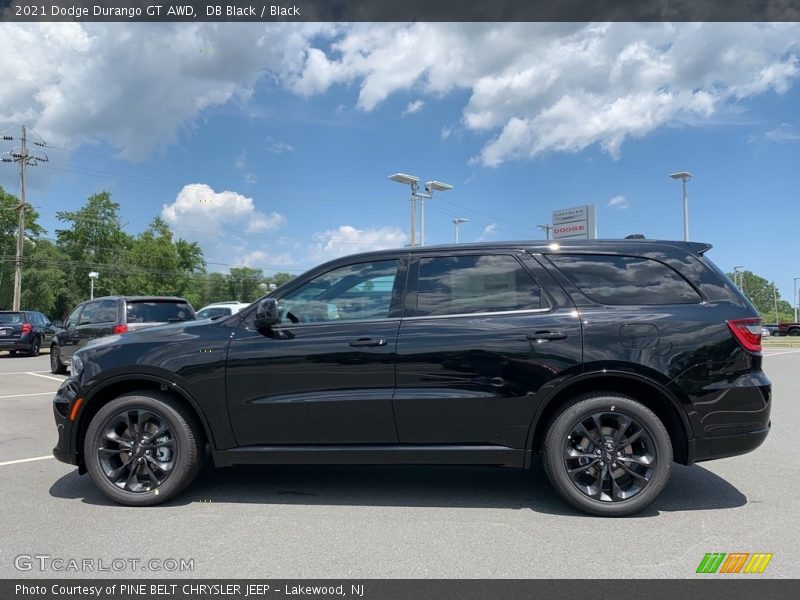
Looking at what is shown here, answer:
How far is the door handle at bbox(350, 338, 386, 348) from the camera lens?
414 centimetres

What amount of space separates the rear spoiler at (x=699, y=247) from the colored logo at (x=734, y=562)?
2046 mm

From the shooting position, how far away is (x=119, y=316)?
10.8 meters

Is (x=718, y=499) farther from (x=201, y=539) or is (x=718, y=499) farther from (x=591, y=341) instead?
(x=201, y=539)

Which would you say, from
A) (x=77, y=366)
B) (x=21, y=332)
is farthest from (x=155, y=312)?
(x=21, y=332)

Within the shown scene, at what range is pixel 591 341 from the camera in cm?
403

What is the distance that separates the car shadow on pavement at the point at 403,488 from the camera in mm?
4336

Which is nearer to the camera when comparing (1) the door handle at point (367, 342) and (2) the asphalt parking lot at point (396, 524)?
(2) the asphalt parking lot at point (396, 524)

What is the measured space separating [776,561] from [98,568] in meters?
3.77

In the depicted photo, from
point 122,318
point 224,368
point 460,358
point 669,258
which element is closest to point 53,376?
point 122,318

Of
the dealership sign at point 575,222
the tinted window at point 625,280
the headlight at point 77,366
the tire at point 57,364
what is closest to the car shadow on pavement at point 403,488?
the headlight at point 77,366

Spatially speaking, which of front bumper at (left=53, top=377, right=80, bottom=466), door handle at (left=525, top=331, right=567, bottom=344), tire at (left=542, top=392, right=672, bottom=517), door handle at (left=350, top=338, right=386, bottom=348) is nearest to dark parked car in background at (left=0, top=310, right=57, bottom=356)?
front bumper at (left=53, top=377, right=80, bottom=466)

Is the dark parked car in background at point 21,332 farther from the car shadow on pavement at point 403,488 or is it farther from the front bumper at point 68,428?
the front bumper at point 68,428

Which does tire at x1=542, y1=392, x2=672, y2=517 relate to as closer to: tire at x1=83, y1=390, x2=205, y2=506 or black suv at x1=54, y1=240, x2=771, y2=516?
black suv at x1=54, y1=240, x2=771, y2=516

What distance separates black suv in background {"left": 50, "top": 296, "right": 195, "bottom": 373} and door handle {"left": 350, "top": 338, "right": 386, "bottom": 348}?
7214mm
